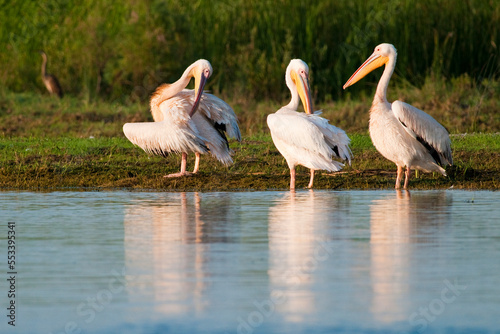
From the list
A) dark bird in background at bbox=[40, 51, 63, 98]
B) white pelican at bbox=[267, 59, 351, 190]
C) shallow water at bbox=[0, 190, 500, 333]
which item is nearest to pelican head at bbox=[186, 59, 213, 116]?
white pelican at bbox=[267, 59, 351, 190]

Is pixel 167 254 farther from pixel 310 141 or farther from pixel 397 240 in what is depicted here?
pixel 310 141

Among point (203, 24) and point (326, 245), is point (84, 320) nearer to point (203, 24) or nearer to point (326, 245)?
point (326, 245)

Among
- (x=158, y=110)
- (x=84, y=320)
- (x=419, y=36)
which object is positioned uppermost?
(x=419, y=36)

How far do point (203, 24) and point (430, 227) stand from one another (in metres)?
10.7

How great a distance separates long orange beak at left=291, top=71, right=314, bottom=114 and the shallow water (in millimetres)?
2175

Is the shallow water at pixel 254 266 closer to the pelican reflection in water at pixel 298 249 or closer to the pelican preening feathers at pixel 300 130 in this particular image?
the pelican reflection in water at pixel 298 249

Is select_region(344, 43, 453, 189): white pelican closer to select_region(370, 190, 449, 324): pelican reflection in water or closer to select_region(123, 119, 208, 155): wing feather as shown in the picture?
select_region(370, 190, 449, 324): pelican reflection in water

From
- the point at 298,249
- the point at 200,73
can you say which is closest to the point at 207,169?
the point at 200,73

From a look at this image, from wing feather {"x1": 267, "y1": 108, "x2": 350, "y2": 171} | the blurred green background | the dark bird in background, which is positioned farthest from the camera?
the dark bird in background

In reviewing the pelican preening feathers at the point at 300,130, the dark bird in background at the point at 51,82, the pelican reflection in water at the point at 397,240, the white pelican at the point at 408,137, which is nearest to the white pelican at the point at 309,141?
the pelican preening feathers at the point at 300,130

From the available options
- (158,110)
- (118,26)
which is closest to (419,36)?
(118,26)

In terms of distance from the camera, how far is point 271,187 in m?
9.52

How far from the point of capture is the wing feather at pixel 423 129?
9251 millimetres

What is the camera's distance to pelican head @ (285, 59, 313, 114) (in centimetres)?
1013
